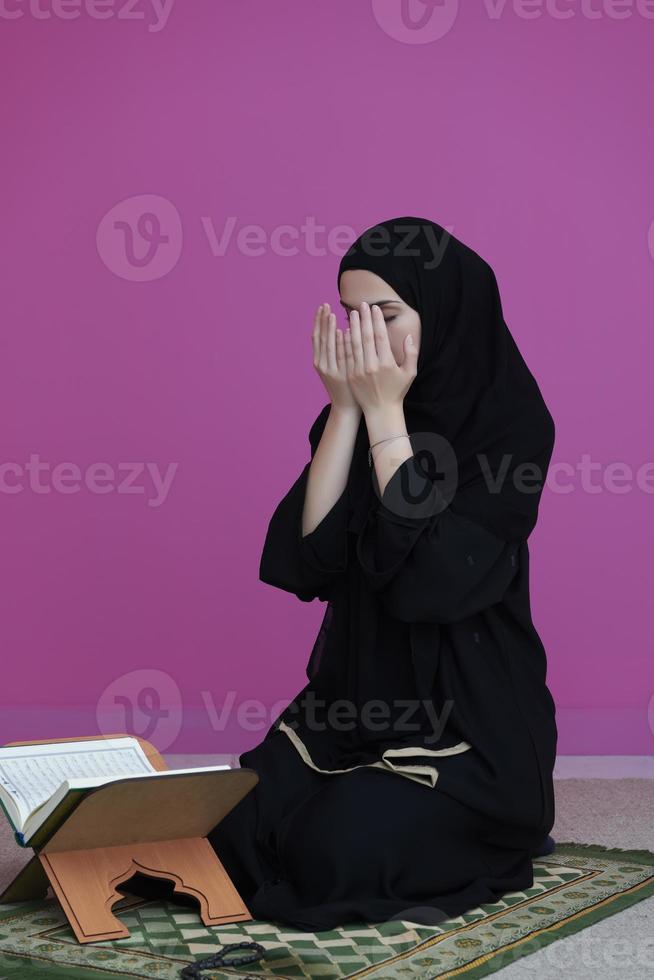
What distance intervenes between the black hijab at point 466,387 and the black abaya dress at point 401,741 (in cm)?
5

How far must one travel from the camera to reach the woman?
182cm

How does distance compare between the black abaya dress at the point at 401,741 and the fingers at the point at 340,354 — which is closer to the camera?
the black abaya dress at the point at 401,741

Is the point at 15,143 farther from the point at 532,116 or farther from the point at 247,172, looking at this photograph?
the point at 532,116

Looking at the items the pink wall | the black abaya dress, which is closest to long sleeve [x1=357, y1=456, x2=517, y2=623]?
the black abaya dress

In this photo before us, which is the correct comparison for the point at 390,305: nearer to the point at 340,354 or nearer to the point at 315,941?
the point at 340,354

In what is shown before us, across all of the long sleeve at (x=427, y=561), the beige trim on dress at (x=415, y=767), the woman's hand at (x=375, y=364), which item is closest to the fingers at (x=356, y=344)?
the woman's hand at (x=375, y=364)

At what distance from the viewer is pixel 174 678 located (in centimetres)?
314

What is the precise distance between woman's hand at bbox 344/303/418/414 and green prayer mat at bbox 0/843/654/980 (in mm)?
738

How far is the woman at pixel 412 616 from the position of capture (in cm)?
182

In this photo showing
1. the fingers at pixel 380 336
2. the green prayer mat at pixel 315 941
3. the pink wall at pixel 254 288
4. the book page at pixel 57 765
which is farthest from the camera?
the pink wall at pixel 254 288

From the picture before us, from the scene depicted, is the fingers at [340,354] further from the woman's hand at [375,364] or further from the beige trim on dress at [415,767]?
the beige trim on dress at [415,767]

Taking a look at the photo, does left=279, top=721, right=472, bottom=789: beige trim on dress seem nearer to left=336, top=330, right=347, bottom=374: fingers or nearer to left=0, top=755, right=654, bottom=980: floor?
left=0, top=755, right=654, bottom=980: floor

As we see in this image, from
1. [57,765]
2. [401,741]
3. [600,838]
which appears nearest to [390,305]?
[401,741]

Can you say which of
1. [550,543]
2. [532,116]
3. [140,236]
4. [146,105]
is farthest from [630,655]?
[146,105]
